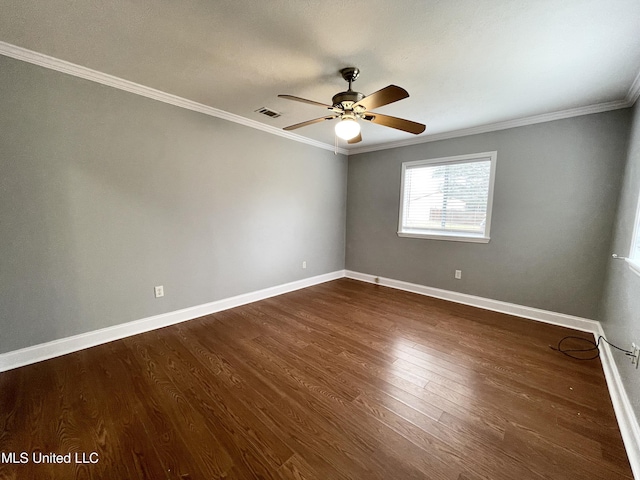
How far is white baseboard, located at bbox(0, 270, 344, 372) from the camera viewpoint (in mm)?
1951

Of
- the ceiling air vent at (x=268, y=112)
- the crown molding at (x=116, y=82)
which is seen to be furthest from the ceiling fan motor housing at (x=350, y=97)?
the crown molding at (x=116, y=82)

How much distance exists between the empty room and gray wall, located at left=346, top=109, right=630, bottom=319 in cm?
2

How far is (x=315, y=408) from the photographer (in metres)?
1.59

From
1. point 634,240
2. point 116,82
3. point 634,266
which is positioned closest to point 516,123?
point 634,240

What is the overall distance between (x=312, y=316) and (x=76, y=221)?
8.00ft

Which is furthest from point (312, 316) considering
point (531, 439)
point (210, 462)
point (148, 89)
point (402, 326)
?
point (148, 89)

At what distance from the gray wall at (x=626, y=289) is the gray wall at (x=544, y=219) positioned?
0.68 feet

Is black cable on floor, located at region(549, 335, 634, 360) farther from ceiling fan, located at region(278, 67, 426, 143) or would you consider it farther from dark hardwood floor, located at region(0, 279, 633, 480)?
ceiling fan, located at region(278, 67, 426, 143)

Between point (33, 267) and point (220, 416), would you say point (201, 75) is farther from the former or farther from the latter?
point (220, 416)

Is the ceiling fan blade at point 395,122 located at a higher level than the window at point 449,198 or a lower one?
higher

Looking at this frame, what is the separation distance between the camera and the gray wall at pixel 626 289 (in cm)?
153

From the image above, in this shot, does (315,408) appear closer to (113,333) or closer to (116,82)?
(113,333)

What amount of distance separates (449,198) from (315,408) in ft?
10.8

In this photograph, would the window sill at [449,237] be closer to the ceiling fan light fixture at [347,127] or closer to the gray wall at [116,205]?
the gray wall at [116,205]
